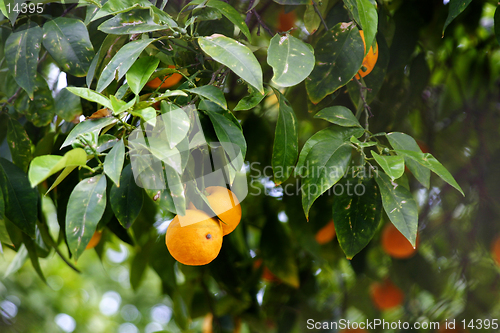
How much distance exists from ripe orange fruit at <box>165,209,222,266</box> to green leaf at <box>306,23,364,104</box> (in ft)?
0.80

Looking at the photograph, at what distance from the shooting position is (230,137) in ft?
1.52

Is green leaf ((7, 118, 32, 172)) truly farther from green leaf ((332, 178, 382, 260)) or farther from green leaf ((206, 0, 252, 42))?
green leaf ((332, 178, 382, 260))

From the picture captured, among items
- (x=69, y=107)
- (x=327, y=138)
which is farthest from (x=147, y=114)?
(x=69, y=107)

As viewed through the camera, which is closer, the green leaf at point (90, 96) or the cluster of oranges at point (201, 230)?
the green leaf at point (90, 96)

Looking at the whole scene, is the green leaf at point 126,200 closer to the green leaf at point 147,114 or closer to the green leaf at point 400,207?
the green leaf at point 147,114

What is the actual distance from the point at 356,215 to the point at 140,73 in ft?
1.16

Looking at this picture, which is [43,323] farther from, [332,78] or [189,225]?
[332,78]

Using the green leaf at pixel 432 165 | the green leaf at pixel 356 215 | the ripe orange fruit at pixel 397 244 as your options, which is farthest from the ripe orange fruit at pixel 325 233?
the green leaf at pixel 432 165

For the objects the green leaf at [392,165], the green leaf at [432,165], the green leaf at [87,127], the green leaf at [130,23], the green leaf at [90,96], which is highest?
the green leaf at [130,23]

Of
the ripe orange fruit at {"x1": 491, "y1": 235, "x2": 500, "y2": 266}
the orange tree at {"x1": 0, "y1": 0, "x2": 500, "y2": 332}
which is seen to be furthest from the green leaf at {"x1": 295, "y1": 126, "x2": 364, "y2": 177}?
the ripe orange fruit at {"x1": 491, "y1": 235, "x2": 500, "y2": 266}

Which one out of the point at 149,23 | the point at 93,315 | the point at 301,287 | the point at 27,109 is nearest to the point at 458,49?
the point at 301,287

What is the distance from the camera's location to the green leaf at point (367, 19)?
479mm

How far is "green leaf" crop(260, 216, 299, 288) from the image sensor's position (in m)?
0.97

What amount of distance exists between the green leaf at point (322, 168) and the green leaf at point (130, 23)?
0.25 metres
